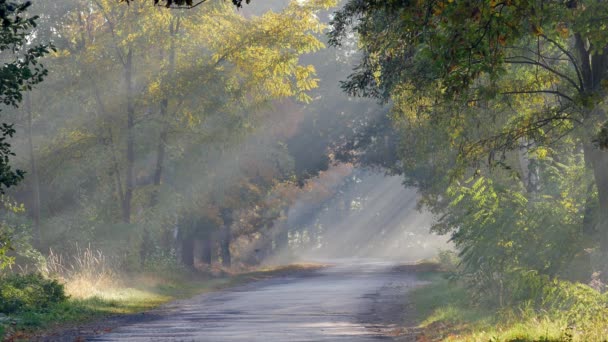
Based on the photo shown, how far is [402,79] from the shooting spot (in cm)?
1795

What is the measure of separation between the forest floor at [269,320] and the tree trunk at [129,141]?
18.1 ft

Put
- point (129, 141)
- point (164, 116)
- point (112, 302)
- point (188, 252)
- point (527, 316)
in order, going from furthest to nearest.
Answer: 1. point (188, 252)
2. point (129, 141)
3. point (164, 116)
4. point (112, 302)
5. point (527, 316)

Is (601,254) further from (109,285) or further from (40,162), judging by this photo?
(40,162)

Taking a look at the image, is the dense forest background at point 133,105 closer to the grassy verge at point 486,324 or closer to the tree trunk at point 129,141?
the tree trunk at point 129,141

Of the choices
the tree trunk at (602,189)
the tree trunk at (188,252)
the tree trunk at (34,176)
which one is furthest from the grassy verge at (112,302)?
the tree trunk at (602,189)

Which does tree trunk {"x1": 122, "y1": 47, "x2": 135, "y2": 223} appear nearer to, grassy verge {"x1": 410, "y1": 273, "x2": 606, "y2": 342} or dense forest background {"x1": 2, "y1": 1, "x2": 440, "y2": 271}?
dense forest background {"x1": 2, "y1": 1, "x2": 440, "y2": 271}

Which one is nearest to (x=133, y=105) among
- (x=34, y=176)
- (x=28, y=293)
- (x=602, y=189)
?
(x=34, y=176)

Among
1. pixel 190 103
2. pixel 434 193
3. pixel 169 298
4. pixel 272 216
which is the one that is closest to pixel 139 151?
pixel 190 103

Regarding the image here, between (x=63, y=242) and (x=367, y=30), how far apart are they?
72.0 ft

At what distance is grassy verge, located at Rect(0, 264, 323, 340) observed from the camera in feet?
61.6

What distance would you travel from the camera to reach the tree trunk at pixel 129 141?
116ft

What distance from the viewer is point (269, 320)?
20969 mm

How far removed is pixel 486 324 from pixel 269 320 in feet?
18.5

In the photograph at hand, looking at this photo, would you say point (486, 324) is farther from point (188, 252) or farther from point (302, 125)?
point (302, 125)
